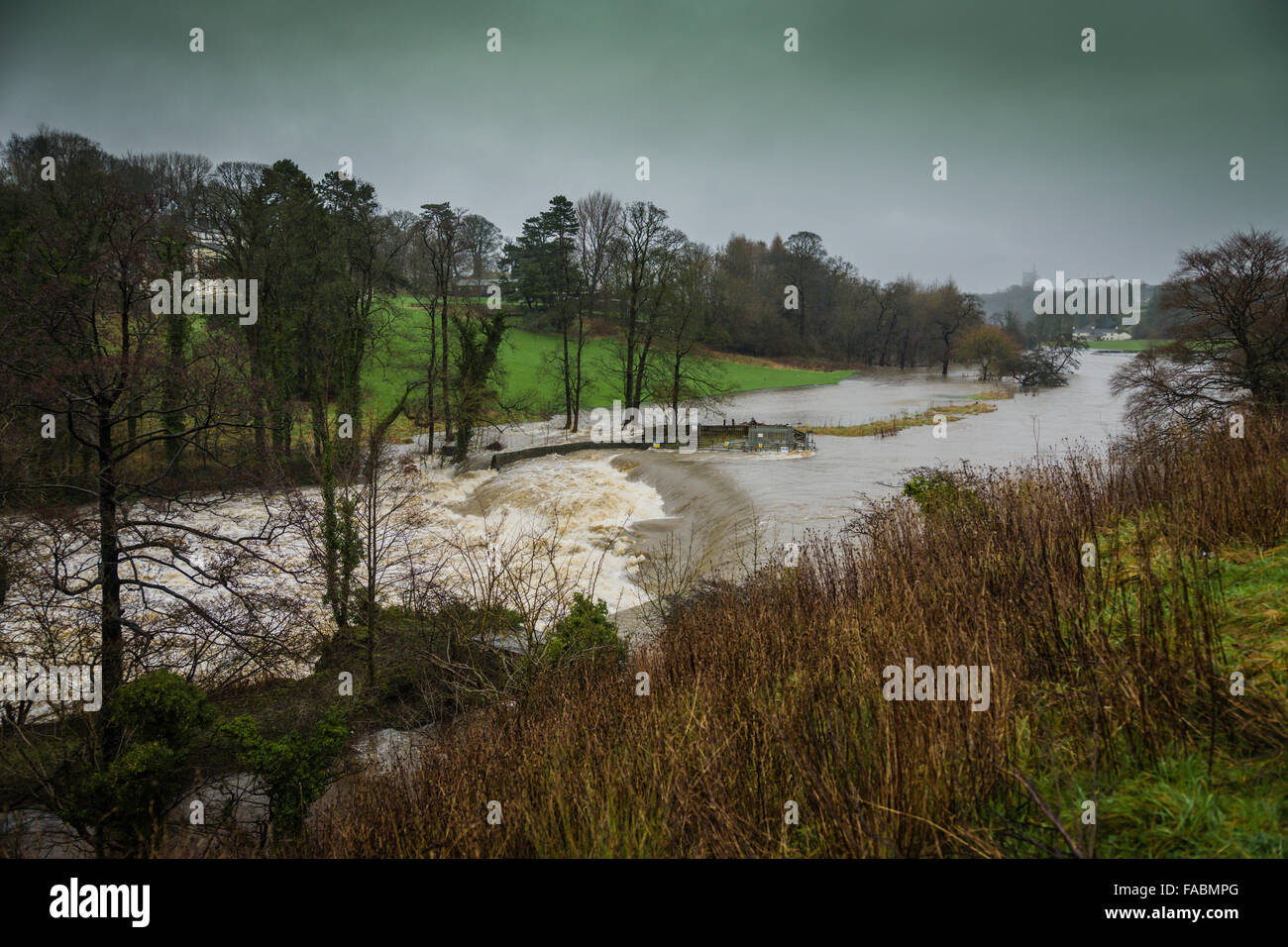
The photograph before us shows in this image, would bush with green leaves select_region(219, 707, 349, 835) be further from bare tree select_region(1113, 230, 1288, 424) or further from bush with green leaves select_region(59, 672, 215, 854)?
bare tree select_region(1113, 230, 1288, 424)

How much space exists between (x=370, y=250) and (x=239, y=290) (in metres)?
6.05

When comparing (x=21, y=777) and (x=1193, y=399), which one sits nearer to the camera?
(x=21, y=777)

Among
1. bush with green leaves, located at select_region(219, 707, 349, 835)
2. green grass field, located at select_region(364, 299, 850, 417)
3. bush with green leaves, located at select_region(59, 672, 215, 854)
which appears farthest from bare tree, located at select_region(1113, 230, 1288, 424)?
green grass field, located at select_region(364, 299, 850, 417)

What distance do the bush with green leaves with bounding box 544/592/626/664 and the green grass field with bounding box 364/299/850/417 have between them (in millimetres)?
28318

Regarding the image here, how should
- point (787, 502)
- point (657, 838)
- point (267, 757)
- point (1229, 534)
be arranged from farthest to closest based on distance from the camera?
point (787, 502)
point (267, 757)
point (1229, 534)
point (657, 838)

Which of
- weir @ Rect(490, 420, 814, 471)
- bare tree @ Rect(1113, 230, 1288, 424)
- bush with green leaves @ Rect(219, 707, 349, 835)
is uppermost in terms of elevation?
bare tree @ Rect(1113, 230, 1288, 424)

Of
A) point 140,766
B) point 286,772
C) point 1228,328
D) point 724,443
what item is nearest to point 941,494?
point 286,772

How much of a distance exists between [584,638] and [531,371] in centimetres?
4746

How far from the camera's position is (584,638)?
32.9ft

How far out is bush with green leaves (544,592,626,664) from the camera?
9758 millimetres

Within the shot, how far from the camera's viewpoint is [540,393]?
50.9m

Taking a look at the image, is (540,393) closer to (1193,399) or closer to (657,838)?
(1193,399)

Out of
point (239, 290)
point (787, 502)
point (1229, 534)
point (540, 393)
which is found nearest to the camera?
point (1229, 534)

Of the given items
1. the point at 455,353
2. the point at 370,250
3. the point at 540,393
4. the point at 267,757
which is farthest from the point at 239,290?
the point at 267,757
